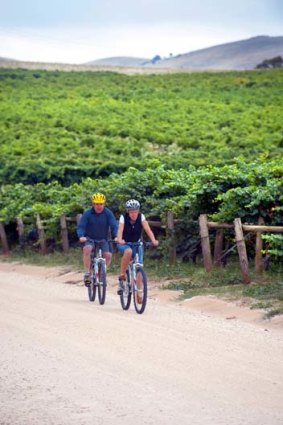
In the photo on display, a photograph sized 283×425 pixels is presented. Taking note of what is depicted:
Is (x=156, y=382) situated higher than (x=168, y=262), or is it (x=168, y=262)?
Result: (x=156, y=382)

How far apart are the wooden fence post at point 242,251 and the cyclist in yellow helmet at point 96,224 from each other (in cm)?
216

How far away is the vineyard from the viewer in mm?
21391

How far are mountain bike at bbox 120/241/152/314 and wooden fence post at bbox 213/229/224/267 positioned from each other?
374 centimetres

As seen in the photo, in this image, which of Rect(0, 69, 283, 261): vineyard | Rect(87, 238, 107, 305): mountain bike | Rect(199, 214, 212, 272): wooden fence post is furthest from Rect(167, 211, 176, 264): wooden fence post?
Rect(87, 238, 107, 305): mountain bike

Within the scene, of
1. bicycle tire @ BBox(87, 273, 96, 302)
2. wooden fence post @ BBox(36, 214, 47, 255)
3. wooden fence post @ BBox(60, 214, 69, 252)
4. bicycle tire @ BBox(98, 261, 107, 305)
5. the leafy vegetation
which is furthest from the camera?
the leafy vegetation

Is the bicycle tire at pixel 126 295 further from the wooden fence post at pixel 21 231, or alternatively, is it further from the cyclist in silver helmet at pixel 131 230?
the wooden fence post at pixel 21 231

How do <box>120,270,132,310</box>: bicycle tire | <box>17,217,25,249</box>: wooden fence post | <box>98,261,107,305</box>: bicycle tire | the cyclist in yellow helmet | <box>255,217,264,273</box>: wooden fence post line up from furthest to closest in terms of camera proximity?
1. <box>17,217,25,249</box>: wooden fence post
2. <box>255,217,264,273</box>: wooden fence post
3. the cyclist in yellow helmet
4. <box>98,261,107,305</box>: bicycle tire
5. <box>120,270,132,310</box>: bicycle tire

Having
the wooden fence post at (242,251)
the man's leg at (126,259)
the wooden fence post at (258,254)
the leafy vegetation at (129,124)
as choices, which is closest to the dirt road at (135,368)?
the man's leg at (126,259)

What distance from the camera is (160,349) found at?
12.4 m

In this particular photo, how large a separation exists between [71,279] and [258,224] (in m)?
5.26

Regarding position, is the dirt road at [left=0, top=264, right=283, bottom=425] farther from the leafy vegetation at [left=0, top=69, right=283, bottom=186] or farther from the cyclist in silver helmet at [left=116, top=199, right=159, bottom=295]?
the leafy vegetation at [left=0, top=69, right=283, bottom=186]

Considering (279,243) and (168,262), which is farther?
(168,262)

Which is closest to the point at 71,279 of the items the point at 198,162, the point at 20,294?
the point at 20,294

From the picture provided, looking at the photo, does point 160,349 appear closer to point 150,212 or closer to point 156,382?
point 156,382
